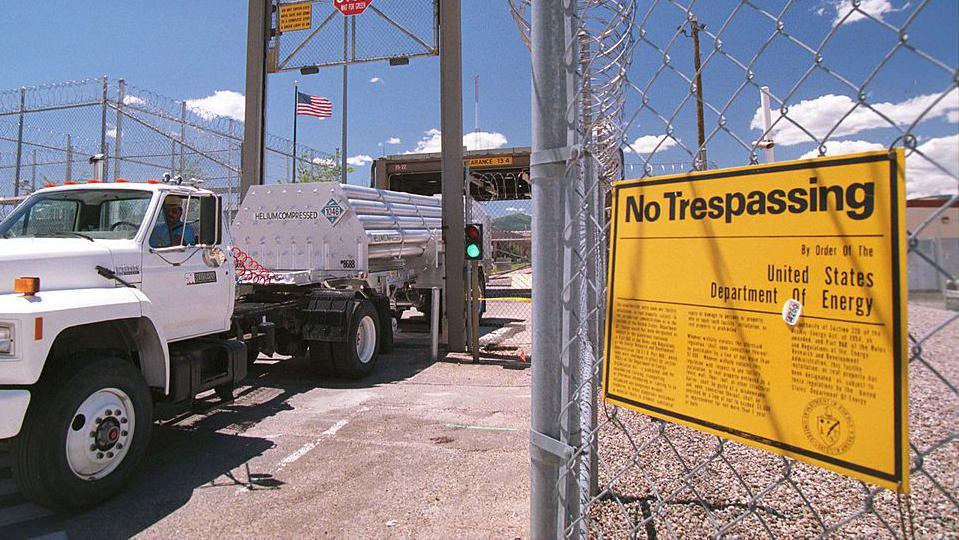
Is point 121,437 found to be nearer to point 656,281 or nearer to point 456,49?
point 656,281

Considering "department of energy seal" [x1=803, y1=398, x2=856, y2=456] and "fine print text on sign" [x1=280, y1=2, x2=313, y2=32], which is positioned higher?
"fine print text on sign" [x1=280, y1=2, x2=313, y2=32]

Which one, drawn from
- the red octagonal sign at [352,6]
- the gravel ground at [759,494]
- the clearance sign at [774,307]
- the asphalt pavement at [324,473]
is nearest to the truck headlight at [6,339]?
the asphalt pavement at [324,473]

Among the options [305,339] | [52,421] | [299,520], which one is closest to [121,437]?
[52,421]

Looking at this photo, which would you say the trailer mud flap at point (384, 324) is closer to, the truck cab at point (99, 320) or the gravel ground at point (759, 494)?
the truck cab at point (99, 320)

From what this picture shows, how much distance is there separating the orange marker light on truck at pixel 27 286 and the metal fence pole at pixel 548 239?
3889 millimetres

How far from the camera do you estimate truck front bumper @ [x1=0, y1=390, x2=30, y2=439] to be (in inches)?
138

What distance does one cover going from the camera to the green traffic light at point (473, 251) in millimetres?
9109

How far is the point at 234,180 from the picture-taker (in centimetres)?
1497

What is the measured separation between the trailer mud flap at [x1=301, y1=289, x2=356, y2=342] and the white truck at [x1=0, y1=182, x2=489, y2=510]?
0.8 inches

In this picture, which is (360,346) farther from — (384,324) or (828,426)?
(828,426)

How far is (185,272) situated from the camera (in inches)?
214

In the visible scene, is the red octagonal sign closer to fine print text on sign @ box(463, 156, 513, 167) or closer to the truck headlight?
the truck headlight

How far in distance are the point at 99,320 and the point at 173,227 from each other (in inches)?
61.3

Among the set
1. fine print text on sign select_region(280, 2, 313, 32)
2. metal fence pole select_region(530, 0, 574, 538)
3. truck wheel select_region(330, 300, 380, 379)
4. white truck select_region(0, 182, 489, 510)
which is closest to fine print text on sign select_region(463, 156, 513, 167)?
fine print text on sign select_region(280, 2, 313, 32)
